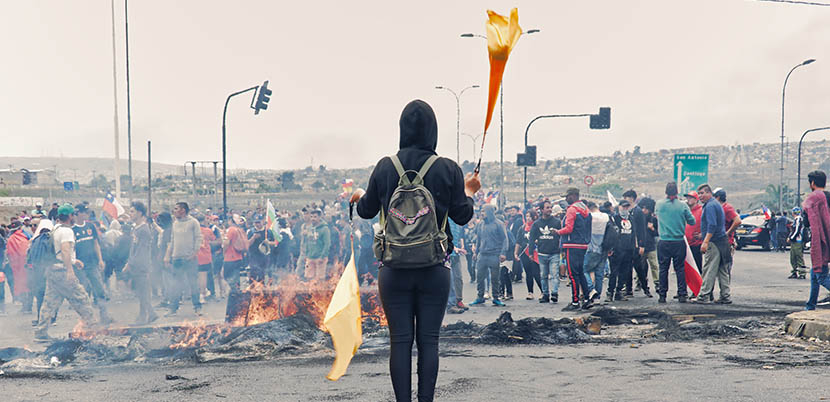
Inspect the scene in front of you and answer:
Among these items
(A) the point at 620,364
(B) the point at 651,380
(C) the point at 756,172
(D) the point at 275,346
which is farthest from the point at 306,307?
(C) the point at 756,172

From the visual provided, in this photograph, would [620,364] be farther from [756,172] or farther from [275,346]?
[756,172]

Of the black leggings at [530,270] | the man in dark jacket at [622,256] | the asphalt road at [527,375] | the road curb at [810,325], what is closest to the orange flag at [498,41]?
the asphalt road at [527,375]

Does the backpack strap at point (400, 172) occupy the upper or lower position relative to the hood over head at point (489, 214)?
upper

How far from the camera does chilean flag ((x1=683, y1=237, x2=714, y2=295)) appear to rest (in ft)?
41.9

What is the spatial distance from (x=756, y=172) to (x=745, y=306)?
121m

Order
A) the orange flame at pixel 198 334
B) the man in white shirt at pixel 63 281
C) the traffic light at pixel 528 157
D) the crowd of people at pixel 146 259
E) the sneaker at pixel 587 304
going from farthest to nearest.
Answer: the traffic light at pixel 528 157
the sneaker at pixel 587 304
the crowd of people at pixel 146 259
the man in white shirt at pixel 63 281
the orange flame at pixel 198 334

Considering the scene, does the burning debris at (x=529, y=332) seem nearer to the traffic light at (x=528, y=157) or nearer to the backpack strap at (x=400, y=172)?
the backpack strap at (x=400, y=172)

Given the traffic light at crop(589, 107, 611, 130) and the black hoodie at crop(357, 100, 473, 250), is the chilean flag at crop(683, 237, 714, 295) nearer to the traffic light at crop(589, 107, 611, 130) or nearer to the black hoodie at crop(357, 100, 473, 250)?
the black hoodie at crop(357, 100, 473, 250)

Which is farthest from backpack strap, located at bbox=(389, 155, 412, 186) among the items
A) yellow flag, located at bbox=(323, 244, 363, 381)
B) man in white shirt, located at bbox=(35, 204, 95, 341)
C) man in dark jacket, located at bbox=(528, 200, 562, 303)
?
man in dark jacket, located at bbox=(528, 200, 562, 303)

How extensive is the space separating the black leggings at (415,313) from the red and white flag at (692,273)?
9.42 metres

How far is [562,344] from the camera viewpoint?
28.6 feet

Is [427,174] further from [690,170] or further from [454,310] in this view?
[690,170]

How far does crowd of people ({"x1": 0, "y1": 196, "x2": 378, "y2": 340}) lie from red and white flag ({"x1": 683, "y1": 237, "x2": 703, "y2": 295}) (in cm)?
562

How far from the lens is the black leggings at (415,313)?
4391 mm
